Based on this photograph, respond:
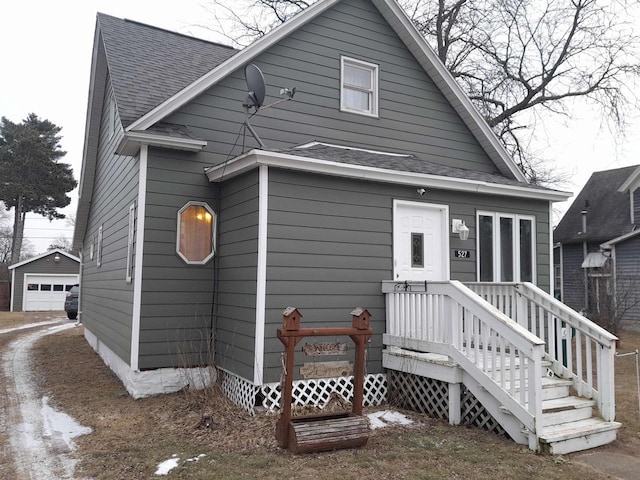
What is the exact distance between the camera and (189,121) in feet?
25.5

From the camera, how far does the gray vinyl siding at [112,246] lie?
7973 millimetres

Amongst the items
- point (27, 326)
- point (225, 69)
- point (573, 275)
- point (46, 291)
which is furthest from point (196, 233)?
point (46, 291)

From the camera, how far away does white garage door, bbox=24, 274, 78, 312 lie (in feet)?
93.3

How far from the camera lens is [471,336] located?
623cm

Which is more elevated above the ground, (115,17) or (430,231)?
(115,17)

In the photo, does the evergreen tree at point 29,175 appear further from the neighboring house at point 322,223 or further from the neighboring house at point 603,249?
the neighboring house at point 603,249

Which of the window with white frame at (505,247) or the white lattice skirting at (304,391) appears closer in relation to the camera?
the white lattice skirting at (304,391)

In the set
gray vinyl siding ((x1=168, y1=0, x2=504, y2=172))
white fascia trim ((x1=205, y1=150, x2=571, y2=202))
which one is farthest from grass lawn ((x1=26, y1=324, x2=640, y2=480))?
gray vinyl siding ((x1=168, y1=0, x2=504, y2=172))

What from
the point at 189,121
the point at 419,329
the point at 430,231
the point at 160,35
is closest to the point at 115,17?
the point at 160,35

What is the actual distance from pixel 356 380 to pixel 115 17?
928cm

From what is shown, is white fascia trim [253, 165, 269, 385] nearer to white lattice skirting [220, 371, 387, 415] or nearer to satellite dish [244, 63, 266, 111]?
white lattice skirting [220, 371, 387, 415]

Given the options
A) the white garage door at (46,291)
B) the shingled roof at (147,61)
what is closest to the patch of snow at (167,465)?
the shingled roof at (147,61)

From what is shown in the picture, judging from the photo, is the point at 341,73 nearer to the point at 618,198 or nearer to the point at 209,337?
the point at 209,337

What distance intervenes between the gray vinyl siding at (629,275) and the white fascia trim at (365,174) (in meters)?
10.8
